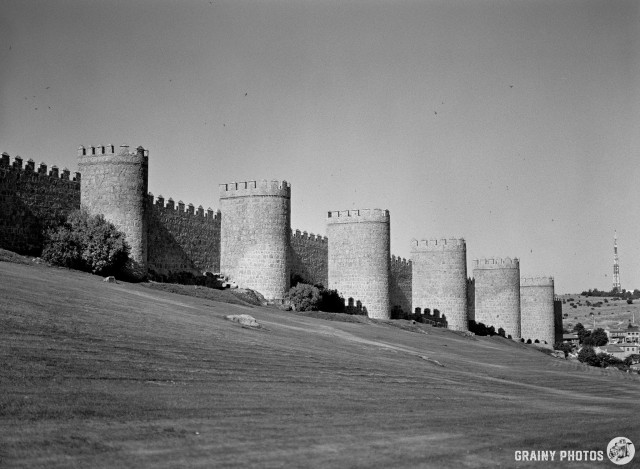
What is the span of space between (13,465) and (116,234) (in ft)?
74.0

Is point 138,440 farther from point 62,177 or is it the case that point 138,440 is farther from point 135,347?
point 62,177

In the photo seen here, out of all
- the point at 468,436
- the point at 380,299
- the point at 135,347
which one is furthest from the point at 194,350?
the point at 380,299

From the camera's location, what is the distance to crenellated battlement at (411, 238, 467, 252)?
51.2 metres

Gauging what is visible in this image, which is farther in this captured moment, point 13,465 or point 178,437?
point 178,437

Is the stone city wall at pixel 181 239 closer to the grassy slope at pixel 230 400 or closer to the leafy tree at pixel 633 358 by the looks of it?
the grassy slope at pixel 230 400

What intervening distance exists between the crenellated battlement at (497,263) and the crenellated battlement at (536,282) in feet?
18.9

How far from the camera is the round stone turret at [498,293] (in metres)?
56.7

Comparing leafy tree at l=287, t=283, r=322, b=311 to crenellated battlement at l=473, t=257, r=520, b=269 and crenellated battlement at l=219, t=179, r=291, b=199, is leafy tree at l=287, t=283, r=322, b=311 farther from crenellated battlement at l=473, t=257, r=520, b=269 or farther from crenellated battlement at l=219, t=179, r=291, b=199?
crenellated battlement at l=473, t=257, r=520, b=269

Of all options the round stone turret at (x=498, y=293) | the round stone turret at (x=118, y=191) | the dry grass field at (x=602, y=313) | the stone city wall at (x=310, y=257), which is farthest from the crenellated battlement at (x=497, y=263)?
the dry grass field at (x=602, y=313)

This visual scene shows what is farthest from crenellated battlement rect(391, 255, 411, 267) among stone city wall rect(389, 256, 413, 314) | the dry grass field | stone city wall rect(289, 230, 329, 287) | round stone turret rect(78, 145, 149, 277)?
the dry grass field

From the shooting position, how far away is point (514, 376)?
22641 mm

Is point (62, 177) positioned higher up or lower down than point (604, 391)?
higher up

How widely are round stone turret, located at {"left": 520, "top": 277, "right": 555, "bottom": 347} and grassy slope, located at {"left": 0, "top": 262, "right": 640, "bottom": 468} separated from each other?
137ft

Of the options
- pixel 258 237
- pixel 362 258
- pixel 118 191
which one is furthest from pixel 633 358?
pixel 118 191
